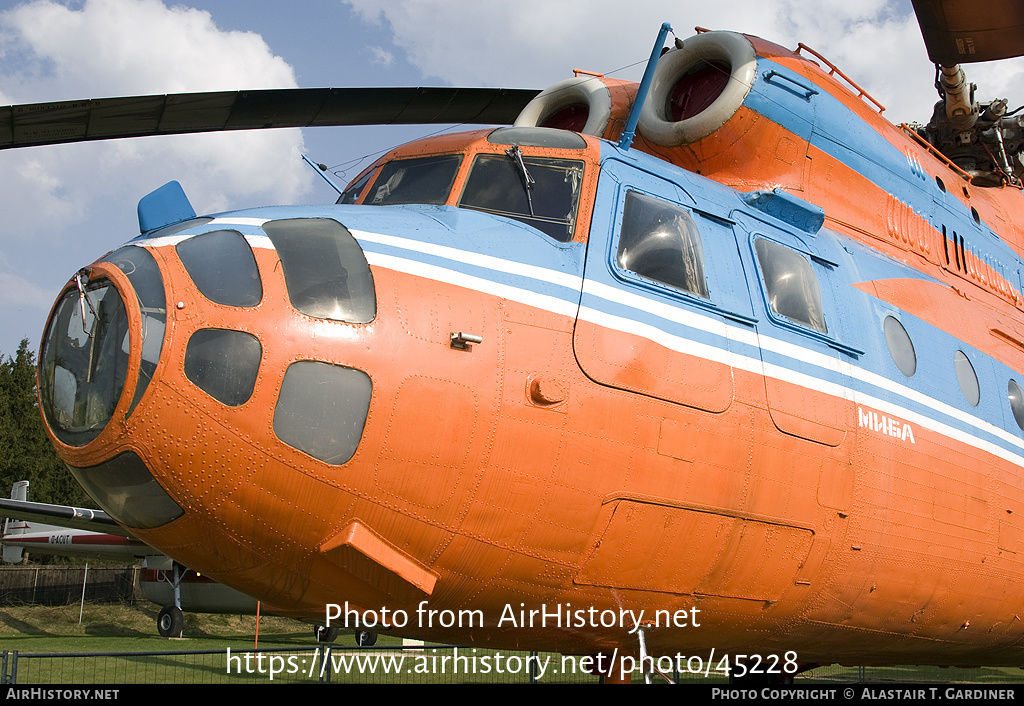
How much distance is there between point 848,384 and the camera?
5.53m

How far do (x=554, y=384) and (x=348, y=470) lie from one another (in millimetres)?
1069

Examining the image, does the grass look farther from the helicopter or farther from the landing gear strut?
the helicopter

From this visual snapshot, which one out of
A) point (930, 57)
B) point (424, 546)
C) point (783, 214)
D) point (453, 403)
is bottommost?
point (424, 546)

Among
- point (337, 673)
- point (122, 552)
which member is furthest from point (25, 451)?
point (337, 673)

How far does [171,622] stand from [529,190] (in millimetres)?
23055

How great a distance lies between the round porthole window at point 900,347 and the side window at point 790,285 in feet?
2.83

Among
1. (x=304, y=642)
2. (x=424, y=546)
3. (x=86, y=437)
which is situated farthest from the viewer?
A: (x=304, y=642)

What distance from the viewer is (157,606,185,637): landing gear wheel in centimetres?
2350

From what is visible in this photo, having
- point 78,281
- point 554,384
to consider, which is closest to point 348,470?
point 554,384

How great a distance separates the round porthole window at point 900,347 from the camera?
618 centimetres

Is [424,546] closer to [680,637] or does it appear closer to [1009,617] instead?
[680,637]

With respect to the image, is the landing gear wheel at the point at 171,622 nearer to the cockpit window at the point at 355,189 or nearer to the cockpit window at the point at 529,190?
the cockpit window at the point at 355,189

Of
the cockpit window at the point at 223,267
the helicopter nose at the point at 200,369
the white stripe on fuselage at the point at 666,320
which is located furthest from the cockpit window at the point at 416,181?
the cockpit window at the point at 223,267

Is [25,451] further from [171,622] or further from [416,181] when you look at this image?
[416,181]
